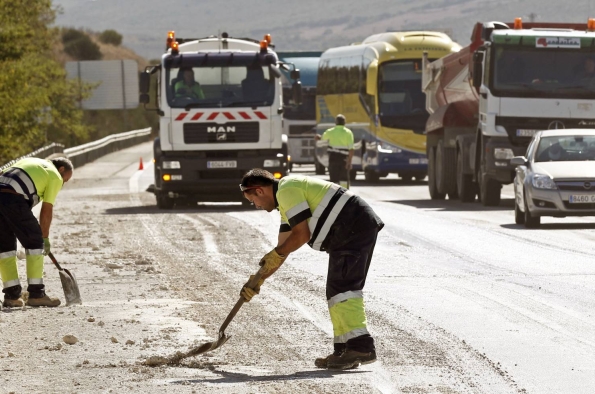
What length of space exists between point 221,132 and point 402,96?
1257 centimetres

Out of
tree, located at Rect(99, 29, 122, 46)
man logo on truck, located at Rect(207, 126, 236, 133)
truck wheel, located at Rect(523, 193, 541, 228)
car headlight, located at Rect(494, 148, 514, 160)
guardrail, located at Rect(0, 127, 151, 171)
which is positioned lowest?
guardrail, located at Rect(0, 127, 151, 171)

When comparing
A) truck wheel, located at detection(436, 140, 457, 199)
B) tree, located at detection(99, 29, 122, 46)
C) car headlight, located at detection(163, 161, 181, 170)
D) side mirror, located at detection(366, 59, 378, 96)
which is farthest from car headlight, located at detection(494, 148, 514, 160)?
tree, located at detection(99, 29, 122, 46)

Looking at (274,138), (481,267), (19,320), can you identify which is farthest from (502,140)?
(19,320)

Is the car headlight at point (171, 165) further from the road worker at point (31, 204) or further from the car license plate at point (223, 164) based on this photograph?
the road worker at point (31, 204)

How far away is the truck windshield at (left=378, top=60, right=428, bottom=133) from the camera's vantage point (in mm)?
36312

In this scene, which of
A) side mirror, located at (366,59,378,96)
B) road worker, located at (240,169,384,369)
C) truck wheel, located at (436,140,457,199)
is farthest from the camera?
side mirror, located at (366,59,378,96)

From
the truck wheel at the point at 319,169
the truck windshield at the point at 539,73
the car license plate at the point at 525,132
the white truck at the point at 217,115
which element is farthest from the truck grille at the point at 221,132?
the truck wheel at the point at 319,169

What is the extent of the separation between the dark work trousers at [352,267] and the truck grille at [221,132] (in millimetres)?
16372

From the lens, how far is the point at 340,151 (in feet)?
92.3

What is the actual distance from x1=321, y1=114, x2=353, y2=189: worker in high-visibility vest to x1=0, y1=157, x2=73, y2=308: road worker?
51.4 ft

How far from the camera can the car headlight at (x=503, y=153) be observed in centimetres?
2506

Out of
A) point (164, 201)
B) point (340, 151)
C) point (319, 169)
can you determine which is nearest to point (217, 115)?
point (164, 201)

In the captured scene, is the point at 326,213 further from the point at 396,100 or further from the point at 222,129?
the point at 396,100

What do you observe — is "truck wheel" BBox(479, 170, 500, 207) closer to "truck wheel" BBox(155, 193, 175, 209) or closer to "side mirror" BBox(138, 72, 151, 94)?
"truck wheel" BBox(155, 193, 175, 209)
